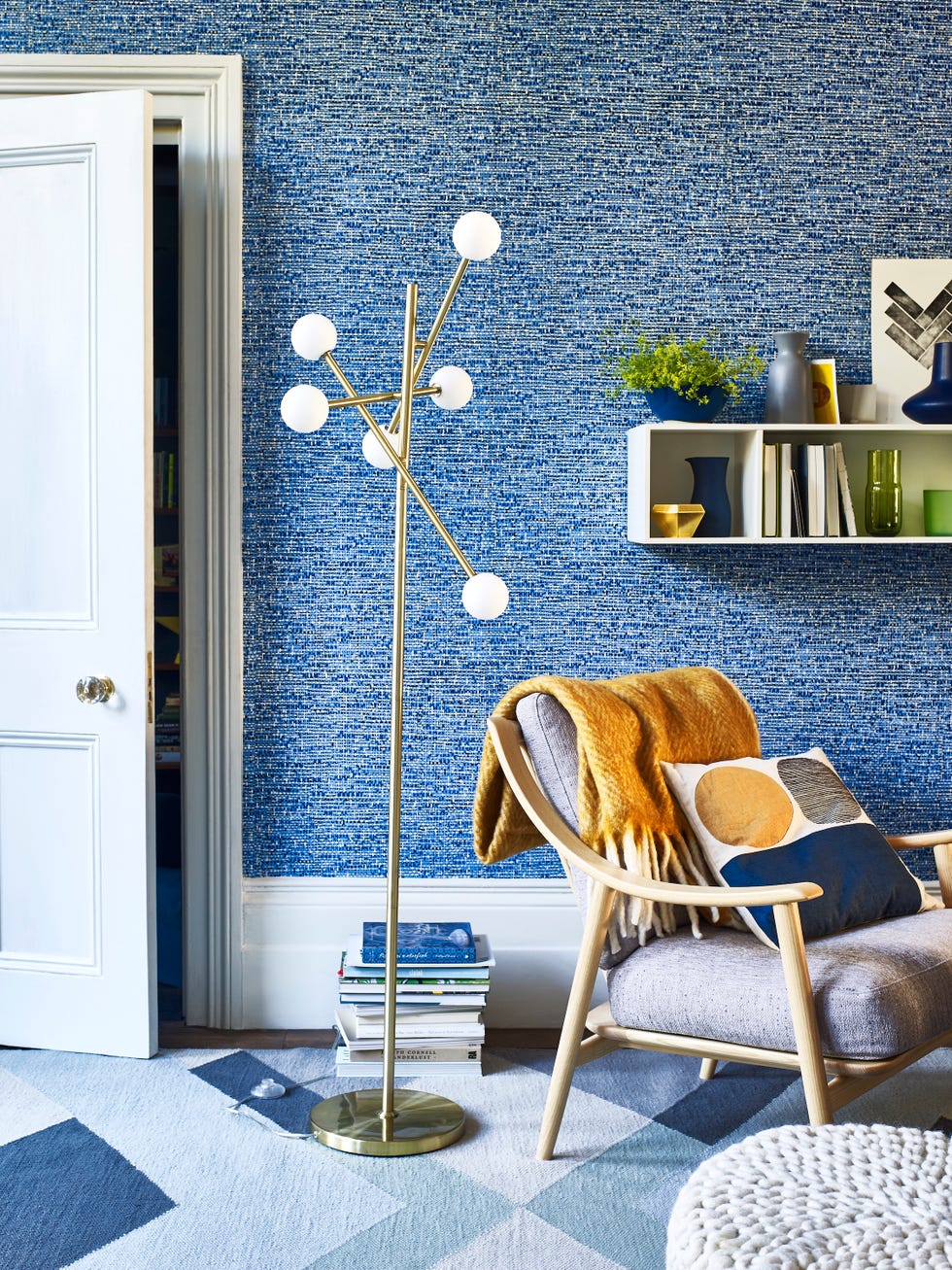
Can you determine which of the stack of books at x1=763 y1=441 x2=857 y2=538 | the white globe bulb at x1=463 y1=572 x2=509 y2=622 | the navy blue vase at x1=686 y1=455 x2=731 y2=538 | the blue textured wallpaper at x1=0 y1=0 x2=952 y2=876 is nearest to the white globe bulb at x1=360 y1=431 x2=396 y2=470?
the white globe bulb at x1=463 y1=572 x2=509 y2=622

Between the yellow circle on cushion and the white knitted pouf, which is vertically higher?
the yellow circle on cushion

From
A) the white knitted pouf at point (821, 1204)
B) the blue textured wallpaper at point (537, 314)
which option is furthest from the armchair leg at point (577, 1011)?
the blue textured wallpaper at point (537, 314)

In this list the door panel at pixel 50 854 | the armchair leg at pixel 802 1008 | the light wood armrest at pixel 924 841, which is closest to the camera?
the armchair leg at pixel 802 1008

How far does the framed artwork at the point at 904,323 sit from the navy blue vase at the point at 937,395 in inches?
4.7

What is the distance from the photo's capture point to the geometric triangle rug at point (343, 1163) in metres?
1.71

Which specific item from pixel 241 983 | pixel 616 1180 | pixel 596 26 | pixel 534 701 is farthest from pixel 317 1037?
pixel 596 26

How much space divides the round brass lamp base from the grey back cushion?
0.49 m

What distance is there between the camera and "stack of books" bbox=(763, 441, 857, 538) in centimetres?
245

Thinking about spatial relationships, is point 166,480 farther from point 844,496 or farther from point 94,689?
point 844,496

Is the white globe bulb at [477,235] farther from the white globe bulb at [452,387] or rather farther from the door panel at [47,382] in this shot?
the door panel at [47,382]

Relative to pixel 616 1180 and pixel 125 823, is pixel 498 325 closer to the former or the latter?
pixel 125 823

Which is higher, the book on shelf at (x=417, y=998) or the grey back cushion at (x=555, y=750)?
the grey back cushion at (x=555, y=750)

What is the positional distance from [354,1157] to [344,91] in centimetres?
224

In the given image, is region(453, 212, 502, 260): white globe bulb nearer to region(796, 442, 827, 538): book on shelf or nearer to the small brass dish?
the small brass dish
